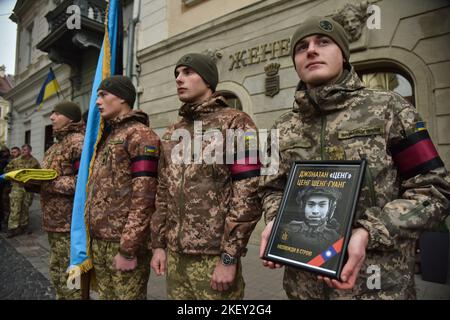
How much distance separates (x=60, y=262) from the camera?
2713 mm

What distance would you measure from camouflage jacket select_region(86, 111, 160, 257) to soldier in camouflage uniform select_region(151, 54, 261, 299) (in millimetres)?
131

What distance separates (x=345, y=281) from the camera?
896 mm

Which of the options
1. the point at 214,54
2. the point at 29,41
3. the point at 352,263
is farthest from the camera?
the point at 29,41

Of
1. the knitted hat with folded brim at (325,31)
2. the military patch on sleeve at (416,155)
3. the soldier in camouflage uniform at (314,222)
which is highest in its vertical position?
the knitted hat with folded brim at (325,31)

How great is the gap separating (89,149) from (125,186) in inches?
31.8

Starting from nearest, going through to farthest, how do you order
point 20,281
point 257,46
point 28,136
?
point 20,281 → point 257,46 → point 28,136

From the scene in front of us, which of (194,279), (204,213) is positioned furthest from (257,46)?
(194,279)

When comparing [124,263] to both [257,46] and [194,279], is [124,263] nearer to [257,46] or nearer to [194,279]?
[194,279]

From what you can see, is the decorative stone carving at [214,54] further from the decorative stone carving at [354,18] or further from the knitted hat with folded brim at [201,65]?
the knitted hat with folded brim at [201,65]

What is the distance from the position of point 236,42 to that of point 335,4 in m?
1.87

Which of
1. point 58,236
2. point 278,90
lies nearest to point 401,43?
point 278,90

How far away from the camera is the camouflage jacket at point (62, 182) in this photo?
2.75 m

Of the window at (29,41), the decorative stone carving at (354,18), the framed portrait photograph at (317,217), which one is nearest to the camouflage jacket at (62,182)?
the framed portrait photograph at (317,217)

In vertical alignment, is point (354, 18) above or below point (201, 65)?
above
